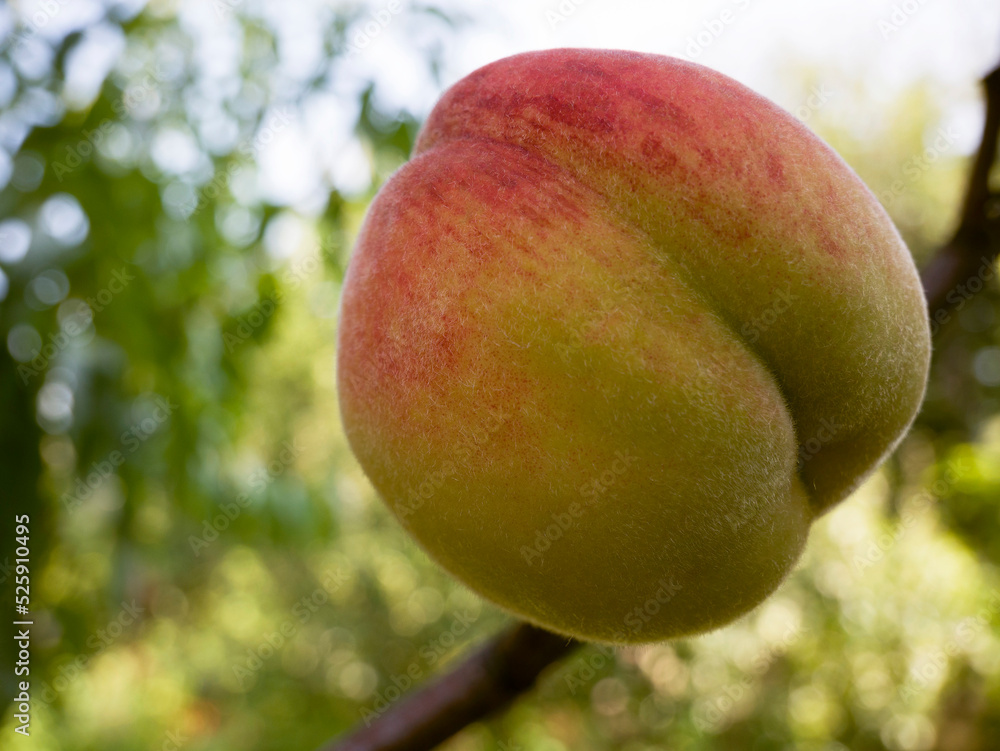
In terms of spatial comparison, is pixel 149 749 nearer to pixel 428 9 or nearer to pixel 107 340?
pixel 107 340

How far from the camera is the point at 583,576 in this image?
849mm

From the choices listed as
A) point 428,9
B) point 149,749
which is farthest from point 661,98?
point 149,749

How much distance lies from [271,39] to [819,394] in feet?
6.59
